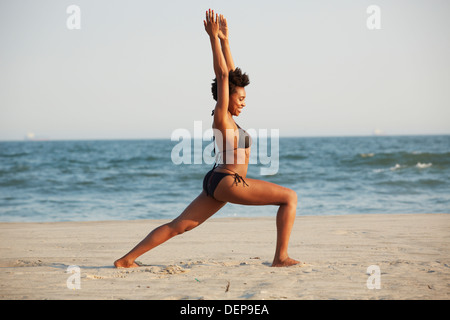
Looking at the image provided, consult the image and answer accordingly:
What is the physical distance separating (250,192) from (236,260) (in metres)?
1.46

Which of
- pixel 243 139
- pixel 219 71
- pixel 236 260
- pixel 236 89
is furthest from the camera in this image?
pixel 236 260

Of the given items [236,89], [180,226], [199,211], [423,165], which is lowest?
[423,165]

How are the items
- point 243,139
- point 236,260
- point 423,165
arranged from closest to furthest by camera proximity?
point 243,139 < point 236,260 < point 423,165

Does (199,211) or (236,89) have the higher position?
(236,89)

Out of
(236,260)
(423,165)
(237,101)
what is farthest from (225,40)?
(423,165)

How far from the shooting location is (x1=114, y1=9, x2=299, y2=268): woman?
430 cm

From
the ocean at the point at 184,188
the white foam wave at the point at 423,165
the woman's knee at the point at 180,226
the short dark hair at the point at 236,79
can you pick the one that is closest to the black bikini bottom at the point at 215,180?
the woman's knee at the point at 180,226

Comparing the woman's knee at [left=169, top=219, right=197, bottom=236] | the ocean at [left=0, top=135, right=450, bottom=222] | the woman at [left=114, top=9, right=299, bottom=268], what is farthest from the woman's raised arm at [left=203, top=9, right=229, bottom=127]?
the ocean at [left=0, top=135, right=450, bottom=222]

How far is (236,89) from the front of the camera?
4523mm

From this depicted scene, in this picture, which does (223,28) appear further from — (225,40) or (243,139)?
(243,139)

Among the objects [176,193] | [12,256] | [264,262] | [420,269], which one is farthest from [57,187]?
[420,269]

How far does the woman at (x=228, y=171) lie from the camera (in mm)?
4305

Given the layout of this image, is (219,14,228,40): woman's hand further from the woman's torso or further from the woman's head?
the woman's torso

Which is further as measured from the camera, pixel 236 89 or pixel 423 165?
pixel 423 165
